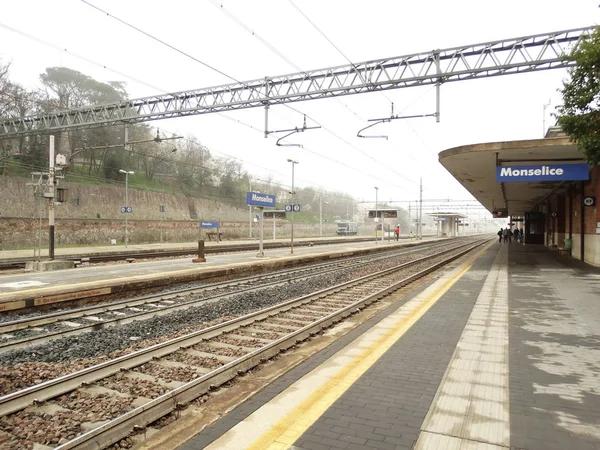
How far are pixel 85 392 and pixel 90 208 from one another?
4149cm

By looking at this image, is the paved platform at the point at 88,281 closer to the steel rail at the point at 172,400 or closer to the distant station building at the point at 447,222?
the steel rail at the point at 172,400

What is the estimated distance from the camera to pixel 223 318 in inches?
319

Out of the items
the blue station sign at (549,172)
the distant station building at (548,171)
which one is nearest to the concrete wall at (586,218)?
the distant station building at (548,171)

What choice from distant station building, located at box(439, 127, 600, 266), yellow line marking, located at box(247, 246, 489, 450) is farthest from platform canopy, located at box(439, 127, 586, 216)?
yellow line marking, located at box(247, 246, 489, 450)

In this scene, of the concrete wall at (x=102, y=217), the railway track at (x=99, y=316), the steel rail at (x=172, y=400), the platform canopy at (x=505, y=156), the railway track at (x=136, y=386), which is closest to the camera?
the steel rail at (x=172, y=400)

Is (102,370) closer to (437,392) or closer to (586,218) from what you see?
(437,392)

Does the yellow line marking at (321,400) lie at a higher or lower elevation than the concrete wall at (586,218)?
lower

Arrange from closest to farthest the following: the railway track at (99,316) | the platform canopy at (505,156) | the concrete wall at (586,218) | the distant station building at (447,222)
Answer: the railway track at (99,316), the platform canopy at (505,156), the concrete wall at (586,218), the distant station building at (447,222)

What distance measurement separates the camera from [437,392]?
13.8 feet

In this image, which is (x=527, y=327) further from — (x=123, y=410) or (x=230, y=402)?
(x=123, y=410)

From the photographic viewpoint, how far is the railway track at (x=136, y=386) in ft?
11.4

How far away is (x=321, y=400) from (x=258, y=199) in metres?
19.5

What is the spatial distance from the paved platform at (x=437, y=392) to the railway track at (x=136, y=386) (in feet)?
2.11

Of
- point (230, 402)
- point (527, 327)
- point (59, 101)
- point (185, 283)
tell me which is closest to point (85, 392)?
point (230, 402)
